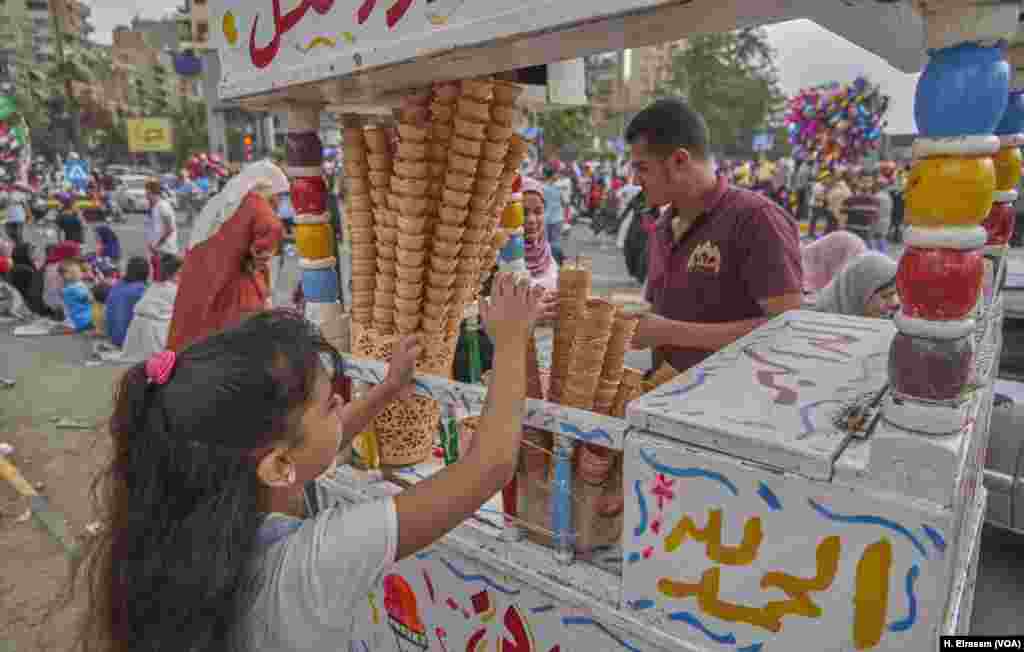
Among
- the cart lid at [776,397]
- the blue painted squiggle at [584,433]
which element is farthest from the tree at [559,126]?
the blue painted squiggle at [584,433]

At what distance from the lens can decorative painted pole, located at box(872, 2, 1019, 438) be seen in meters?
0.82

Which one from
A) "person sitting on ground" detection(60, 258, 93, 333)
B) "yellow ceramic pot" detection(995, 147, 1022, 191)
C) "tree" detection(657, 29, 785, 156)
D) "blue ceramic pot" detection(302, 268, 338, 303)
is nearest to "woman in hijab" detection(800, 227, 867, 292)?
"yellow ceramic pot" detection(995, 147, 1022, 191)

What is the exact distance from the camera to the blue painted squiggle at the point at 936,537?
0.88 meters

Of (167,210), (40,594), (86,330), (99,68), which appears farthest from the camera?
(99,68)

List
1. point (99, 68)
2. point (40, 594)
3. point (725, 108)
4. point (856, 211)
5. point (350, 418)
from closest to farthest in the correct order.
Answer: point (350, 418) → point (40, 594) → point (856, 211) → point (725, 108) → point (99, 68)

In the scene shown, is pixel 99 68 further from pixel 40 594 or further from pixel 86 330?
pixel 40 594

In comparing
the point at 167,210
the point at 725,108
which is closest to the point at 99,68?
the point at 725,108

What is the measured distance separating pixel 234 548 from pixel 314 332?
46 cm

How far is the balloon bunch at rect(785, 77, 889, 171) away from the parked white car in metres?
20.2

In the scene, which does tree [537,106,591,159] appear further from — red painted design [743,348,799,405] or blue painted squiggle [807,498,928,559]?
blue painted squiggle [807,498,928,559]

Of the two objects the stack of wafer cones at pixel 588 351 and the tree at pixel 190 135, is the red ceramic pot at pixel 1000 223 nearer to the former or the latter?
the stack of wafer cones at pixel 588 351

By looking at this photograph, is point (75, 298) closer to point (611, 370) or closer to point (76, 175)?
point (611, 370)

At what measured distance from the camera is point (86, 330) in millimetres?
7660

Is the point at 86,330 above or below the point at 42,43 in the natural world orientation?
below
